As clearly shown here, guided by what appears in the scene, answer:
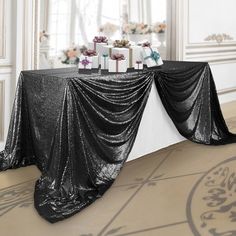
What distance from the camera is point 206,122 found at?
159 inches

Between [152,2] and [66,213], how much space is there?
3836 mm

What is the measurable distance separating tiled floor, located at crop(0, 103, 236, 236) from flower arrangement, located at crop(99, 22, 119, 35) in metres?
2.11

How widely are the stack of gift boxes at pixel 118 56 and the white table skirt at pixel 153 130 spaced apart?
26cm

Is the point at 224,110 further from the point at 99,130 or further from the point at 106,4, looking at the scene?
the point at 99,130

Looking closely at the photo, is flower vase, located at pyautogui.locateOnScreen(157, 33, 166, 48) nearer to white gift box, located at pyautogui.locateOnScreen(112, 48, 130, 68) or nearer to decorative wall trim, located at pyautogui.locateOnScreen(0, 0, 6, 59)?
white gift box, located at pyautogui.locateOnScreen(112, 48, 130, 68)

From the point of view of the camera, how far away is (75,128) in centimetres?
265

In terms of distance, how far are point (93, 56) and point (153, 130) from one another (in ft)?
2.83

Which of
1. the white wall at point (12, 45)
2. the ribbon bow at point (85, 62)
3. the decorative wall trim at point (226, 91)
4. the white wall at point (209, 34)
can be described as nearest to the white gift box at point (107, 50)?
the ribbon bow at point (85, 62)

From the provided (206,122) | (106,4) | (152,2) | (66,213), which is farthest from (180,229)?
(152,2)

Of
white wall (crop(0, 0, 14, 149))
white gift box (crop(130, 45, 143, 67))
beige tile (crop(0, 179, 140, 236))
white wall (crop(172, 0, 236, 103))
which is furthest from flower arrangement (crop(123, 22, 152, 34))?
beige tile (crop(0, 179, 140, 236))

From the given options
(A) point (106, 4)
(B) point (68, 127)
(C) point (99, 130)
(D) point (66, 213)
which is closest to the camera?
(D) point (66, 213)

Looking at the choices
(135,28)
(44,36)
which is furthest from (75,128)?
(135,28)

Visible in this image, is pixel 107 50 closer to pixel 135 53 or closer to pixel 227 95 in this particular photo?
pixel 135 53

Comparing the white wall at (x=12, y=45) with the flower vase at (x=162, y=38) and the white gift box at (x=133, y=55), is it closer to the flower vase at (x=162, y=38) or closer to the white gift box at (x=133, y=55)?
the white gift box at (x=133, y=55)
